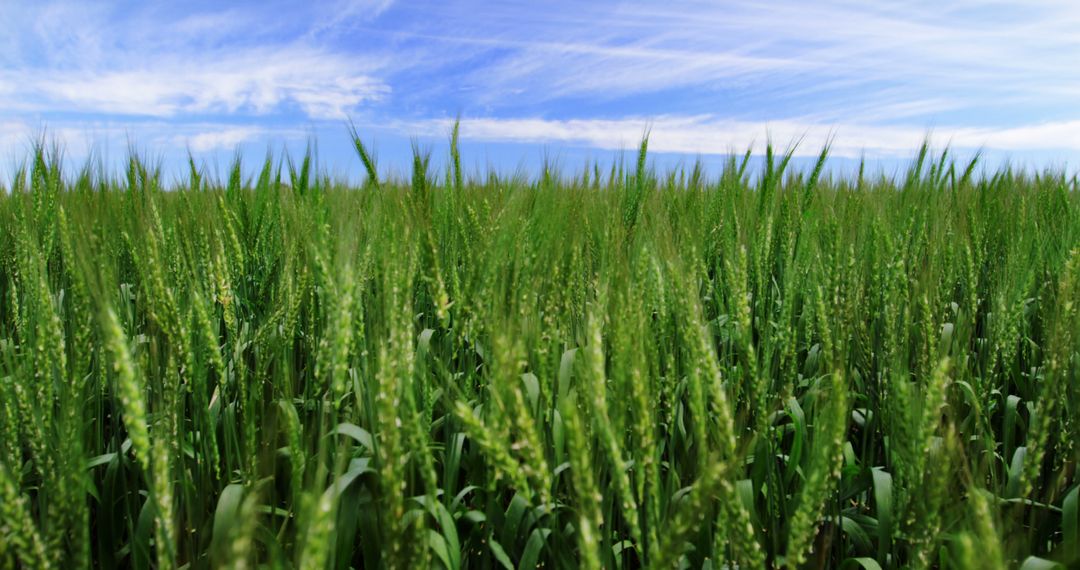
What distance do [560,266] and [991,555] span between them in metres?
1.05

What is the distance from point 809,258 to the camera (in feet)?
7.43

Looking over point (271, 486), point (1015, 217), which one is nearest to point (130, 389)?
point (271, 486)

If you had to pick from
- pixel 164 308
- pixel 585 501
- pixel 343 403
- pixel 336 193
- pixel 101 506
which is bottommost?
pixel 101 506

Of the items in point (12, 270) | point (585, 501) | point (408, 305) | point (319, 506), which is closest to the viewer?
Result: point (319, 506)

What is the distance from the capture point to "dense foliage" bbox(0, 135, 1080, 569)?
37.3 inches

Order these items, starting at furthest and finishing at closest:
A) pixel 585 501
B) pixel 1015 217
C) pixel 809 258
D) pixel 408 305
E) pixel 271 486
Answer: pixel 1015 217
pixel 809 258
pixel 271 486
pixel 408 305
pixel 585 501

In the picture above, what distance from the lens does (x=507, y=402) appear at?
92cm

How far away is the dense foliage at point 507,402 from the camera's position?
0.95m

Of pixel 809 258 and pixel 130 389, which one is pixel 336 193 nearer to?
pixel 130 389

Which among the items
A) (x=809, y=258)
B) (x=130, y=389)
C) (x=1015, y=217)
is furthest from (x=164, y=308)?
(x=1015, y=217)

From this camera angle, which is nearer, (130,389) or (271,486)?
(130,389)

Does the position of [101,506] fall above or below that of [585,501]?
below

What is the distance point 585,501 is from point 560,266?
0.84 meters

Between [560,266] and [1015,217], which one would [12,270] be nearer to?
[560,266]
